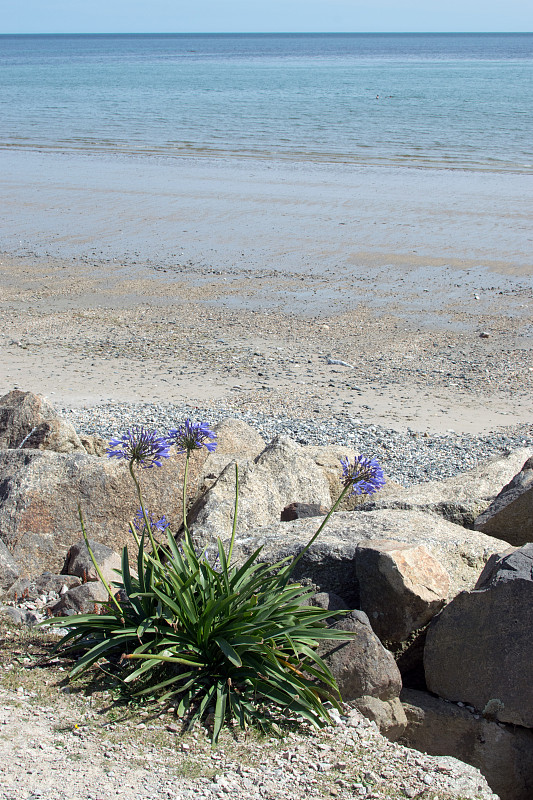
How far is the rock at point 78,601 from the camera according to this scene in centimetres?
430

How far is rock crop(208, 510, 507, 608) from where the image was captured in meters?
4.41

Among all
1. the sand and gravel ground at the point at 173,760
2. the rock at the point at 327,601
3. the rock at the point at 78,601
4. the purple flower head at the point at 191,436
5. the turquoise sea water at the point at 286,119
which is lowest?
the sand and gravel ground at the point at 173,760

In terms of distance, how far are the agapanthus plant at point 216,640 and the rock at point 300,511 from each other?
1.57 m

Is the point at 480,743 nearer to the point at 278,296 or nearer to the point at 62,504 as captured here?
→ the point at 62,504

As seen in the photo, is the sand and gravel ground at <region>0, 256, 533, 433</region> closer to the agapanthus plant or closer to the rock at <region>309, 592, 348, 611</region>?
the rock at <region>309, 592, 348, 611</region>

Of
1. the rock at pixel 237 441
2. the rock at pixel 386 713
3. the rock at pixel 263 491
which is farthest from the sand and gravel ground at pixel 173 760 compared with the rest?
the rock at pixel 237 441

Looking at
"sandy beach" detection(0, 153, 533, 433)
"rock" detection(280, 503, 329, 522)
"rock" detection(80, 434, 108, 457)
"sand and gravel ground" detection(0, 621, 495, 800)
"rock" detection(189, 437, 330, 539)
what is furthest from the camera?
"sandy beach" detection(0, 153, 533, 433)

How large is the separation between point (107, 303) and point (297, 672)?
11.1m

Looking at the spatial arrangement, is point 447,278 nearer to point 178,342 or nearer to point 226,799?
point 178,342

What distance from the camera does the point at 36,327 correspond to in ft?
40.9

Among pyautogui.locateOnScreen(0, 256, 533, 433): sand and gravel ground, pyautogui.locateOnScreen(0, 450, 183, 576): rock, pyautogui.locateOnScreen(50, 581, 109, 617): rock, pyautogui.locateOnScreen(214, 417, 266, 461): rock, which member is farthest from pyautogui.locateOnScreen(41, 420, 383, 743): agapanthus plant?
pyautogui.locateOnScreen(0, 256, 533, 433): sand and gravel ground

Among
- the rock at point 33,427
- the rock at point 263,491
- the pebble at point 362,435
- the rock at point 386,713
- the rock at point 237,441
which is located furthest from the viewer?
the pebble at point 362,435

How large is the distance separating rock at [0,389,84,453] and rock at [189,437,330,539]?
4.74ft

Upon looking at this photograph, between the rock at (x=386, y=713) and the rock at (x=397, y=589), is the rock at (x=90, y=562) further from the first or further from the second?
the rock at (x=386, y=713)
